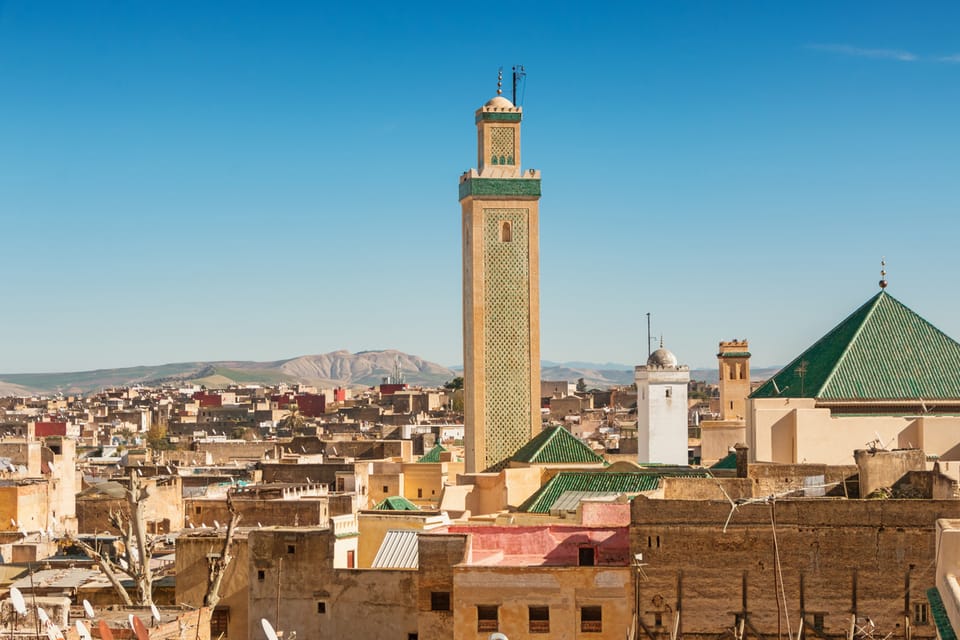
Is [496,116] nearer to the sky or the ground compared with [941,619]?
nearer to the sky

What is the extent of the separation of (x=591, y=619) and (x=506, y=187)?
1377cm

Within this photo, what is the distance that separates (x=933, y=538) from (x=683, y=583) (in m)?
2.27

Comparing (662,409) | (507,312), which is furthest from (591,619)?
(662,409)

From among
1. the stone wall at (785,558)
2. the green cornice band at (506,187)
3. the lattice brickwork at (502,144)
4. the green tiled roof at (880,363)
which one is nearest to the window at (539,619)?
the stone wall at (785,558)

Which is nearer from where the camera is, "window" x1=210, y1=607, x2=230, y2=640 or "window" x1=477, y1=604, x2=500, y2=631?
"window" x1=477, y1=604, x2=500, y2=631

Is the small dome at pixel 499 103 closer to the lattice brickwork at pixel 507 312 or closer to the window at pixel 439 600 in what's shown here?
the lattice brickwork at pixel 507 312

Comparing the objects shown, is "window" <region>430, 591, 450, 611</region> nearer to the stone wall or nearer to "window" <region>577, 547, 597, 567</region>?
"window" <region>577, 547, 597, 567</region>

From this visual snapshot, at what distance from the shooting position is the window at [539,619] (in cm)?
1603

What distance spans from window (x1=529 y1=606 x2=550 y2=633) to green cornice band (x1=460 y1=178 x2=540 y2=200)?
1361cm

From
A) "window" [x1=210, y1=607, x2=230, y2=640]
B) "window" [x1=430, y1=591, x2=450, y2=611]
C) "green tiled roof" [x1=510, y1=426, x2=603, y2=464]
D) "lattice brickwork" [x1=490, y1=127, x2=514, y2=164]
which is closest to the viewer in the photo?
"window" [x1=430, y1=591, x2=450, y2=611]

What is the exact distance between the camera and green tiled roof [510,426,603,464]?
86.6 ft

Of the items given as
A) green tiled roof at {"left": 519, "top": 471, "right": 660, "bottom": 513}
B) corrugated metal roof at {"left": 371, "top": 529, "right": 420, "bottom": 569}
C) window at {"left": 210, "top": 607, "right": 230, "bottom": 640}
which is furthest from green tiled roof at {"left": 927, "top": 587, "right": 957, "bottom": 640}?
green tiled roof at {"left": 519, "top": 471, "right": 660, "bottom": 513}

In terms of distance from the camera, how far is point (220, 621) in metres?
17.7

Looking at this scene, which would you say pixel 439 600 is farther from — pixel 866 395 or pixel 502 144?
pixel 502 144
